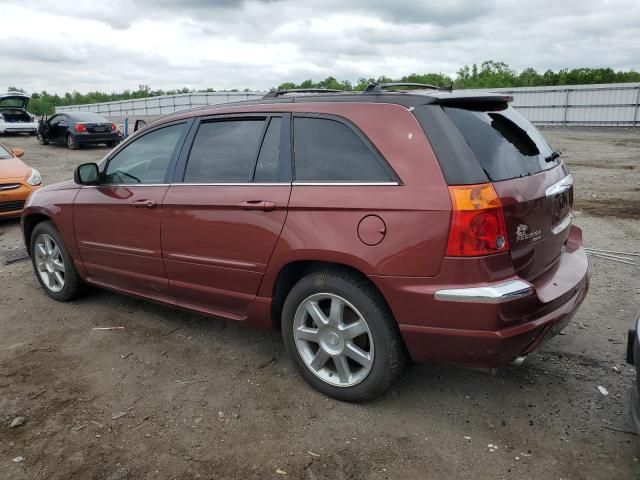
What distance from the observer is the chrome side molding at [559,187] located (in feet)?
9.79

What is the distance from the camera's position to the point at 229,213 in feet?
11.0

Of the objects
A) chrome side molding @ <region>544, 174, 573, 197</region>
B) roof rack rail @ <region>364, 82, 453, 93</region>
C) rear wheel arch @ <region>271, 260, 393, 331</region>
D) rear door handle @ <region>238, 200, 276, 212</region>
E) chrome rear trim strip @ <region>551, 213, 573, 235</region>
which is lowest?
rear wheel arch @ <region>271, 260, 393, 331</region>

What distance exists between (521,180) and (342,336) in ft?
4.24

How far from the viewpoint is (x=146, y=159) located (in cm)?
414

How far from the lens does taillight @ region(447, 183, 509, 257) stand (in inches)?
101

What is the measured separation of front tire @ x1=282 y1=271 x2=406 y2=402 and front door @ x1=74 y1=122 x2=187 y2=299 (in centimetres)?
126

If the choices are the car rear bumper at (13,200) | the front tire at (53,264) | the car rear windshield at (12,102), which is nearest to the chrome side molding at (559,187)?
the front tire at (53,264)

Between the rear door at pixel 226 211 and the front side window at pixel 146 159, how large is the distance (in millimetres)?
204

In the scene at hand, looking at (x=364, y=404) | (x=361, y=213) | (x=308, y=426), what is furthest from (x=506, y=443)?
(x=361, y=213)

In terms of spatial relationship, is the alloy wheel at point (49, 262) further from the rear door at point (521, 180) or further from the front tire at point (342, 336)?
the rear door at point (521, 180)

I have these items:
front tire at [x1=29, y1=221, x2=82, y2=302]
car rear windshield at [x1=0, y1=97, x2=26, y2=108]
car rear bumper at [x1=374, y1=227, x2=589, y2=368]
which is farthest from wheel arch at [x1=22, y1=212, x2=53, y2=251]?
car rear windshield at [x1=0, y1=97, x2=26, y2=108]

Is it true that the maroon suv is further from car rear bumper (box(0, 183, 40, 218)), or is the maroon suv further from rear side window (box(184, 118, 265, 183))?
car rear bumper (box(0, 183, 40, 218))

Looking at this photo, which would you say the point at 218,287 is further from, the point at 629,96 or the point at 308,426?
the point at 629,96

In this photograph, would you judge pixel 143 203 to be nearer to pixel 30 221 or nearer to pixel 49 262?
pixel 49 262
